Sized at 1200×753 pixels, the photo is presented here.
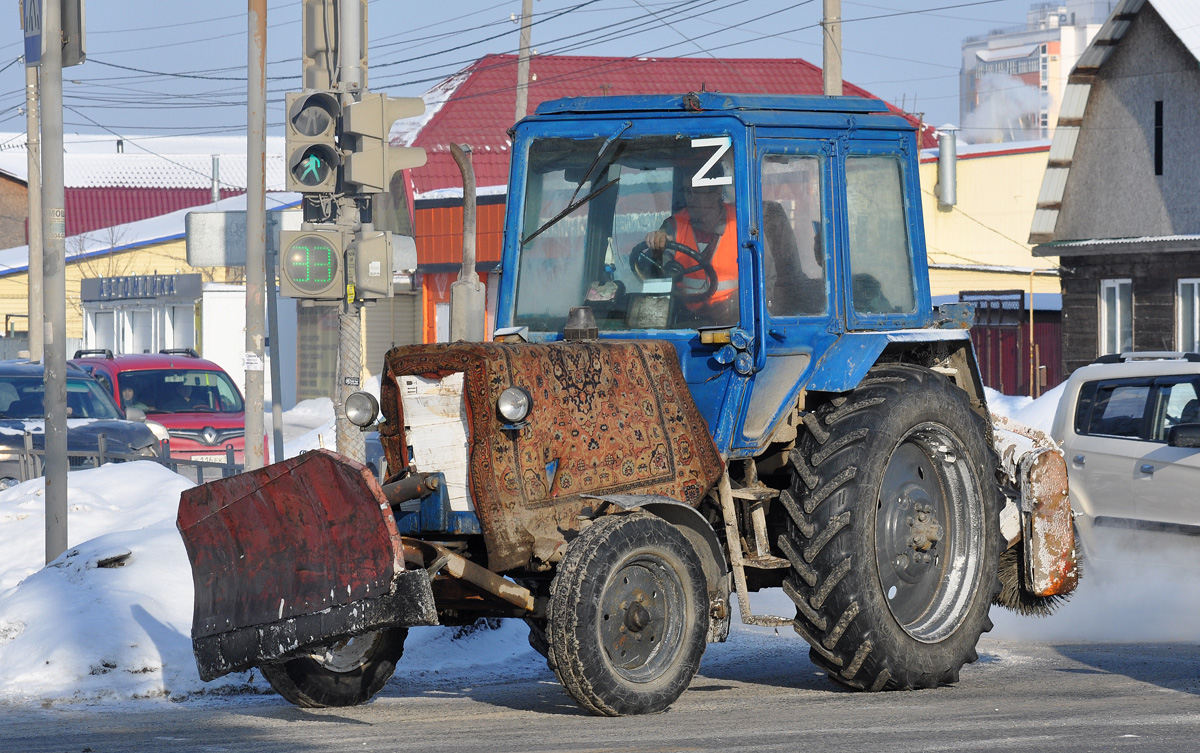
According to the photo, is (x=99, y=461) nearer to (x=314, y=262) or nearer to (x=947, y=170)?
(x=314, y=262)

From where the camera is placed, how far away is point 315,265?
38.7ft

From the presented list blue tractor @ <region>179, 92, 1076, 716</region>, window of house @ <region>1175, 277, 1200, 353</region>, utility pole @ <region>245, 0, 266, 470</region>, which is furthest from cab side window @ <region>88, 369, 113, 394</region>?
window of house @ <region>1175, 277, 1200, 353</region>

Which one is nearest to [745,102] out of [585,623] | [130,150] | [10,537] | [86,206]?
[585,623]

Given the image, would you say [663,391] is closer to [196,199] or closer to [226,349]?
[226,349]

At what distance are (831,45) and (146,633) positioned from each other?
14.4 m

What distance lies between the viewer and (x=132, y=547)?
31.0 feet

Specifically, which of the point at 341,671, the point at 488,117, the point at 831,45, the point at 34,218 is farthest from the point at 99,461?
the point at 488,117

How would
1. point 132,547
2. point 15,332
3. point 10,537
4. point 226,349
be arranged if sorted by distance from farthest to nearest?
point 15,332 → point 226,349 → point 10,537 → point 132,547

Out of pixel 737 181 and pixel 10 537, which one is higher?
pixel 737 181

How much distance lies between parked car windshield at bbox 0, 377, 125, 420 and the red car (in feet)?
2.49

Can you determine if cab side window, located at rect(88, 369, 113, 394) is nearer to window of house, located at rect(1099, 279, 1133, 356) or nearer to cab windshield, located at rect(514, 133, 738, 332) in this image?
cab windshield, located at rect(514, 133, 738, 332)

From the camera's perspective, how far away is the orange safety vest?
300 inches

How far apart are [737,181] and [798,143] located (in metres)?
0.49

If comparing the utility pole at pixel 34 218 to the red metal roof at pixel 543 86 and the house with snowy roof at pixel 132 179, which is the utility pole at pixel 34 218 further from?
the house with snowy roof at pixel 132 179
